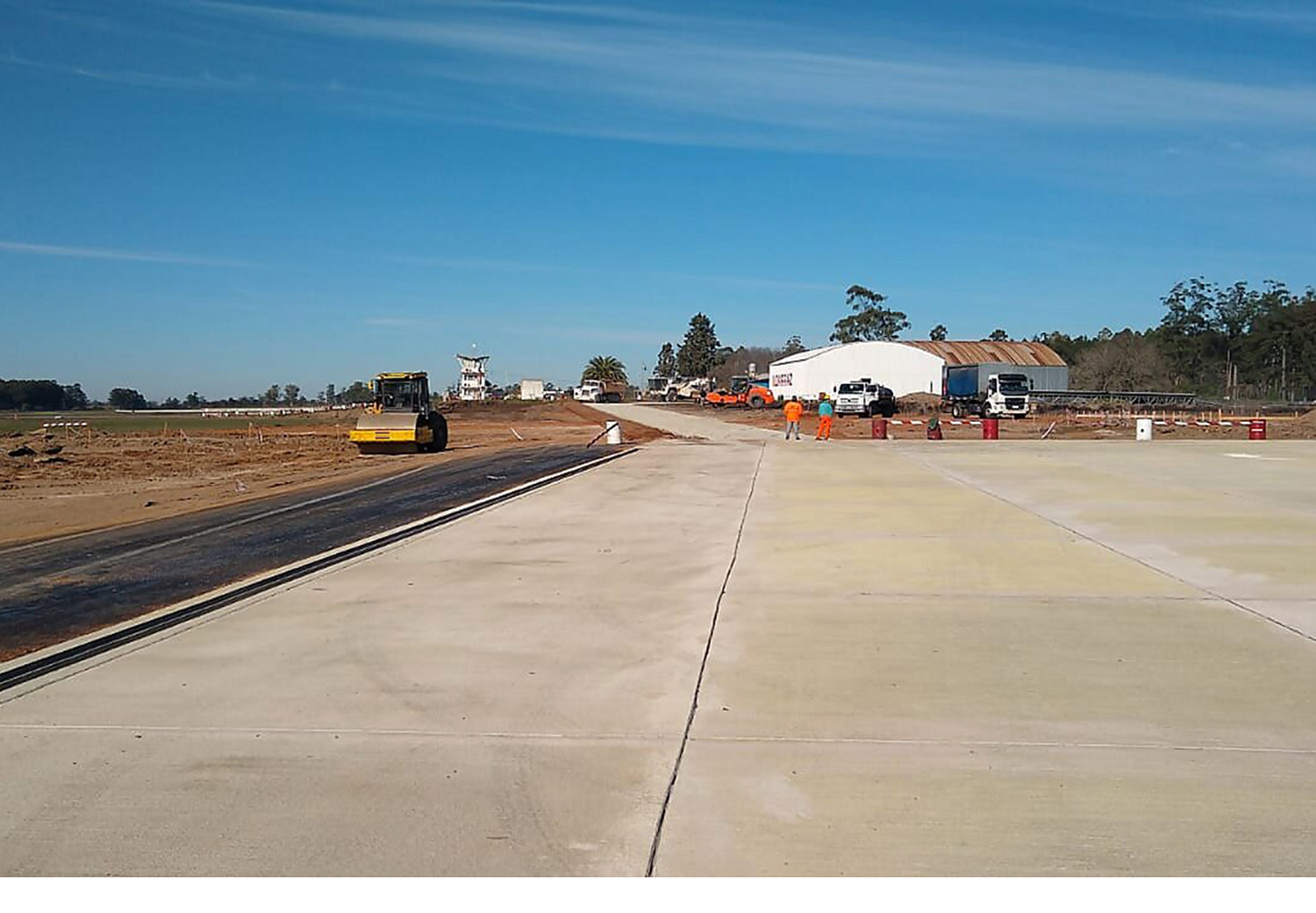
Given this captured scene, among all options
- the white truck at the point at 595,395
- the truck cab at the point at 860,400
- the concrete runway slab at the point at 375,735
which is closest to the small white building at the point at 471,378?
the white truck at the point at 595,395

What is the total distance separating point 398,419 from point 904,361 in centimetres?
6976

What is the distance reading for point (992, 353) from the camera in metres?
99.1

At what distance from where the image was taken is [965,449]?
33031mm

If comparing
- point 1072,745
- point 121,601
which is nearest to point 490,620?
point 121,601

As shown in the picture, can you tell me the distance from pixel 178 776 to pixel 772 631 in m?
4.66

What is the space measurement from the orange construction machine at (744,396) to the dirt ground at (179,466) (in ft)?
57.7

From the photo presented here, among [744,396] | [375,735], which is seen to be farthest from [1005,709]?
[744,396]

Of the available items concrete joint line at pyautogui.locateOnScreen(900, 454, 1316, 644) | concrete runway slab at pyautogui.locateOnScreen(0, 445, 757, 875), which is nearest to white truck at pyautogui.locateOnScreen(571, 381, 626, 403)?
concrete joint line at pyautogui.locateOnScreen(900, 454, 1316, 644)

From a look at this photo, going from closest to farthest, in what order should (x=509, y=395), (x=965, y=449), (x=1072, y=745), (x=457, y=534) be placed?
(x=1072, y=745), (x=457, y=534), (x=965, y=449), (x=509, y=395)

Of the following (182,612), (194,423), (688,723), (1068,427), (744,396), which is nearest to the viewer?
(688,723)

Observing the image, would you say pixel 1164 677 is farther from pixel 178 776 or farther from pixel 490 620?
pixel 178 776

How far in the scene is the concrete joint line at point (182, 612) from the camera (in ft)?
25.8

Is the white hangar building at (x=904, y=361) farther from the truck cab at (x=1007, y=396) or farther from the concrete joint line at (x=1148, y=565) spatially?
the concrete joint line at (x=1148, y=565)

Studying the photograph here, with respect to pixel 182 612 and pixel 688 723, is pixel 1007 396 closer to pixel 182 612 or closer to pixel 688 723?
pixel 182 612
